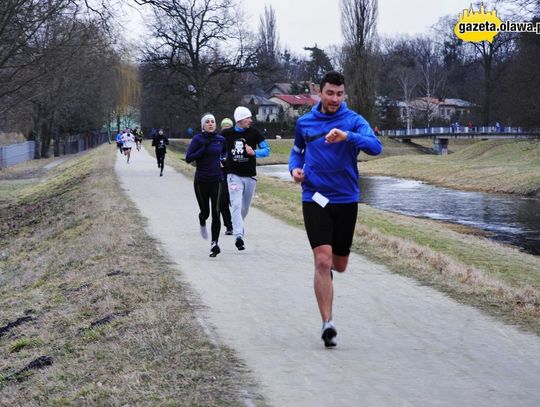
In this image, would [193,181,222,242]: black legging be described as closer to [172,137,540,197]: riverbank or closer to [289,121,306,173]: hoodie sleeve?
[289,121,306,173]: hoodie sleeve

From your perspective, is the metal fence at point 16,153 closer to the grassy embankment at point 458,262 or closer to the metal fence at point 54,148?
the metal fence at point 54,148

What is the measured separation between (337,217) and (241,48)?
50.4 meters

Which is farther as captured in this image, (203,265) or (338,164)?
(203,265)

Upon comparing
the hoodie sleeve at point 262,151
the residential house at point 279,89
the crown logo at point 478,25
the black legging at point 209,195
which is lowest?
the black legging at point 209,195

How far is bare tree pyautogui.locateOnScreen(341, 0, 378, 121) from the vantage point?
6650cm

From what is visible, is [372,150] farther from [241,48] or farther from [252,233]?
[241,48]

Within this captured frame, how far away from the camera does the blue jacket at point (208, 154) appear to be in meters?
11.8

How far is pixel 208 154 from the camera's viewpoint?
38.9 ft

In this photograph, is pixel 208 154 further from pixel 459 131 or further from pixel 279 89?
pixel 279 89

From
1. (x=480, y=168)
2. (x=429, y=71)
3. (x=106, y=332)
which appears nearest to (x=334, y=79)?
(x=106, y=332)

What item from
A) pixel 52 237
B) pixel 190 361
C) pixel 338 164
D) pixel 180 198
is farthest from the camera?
pixel 180 198

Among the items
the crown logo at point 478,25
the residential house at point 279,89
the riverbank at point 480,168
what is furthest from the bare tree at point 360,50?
the residential house at point 279,89

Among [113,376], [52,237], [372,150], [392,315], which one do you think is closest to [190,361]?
[113,376]

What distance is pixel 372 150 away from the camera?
21.1 ft
